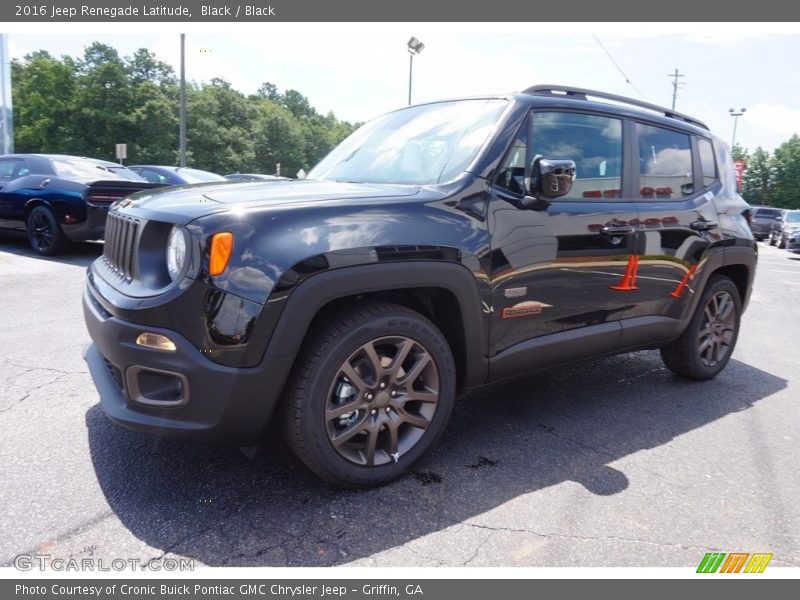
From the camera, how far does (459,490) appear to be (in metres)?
2.78

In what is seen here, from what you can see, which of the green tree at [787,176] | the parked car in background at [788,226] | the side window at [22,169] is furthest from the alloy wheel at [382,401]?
the green tree at [787,176]

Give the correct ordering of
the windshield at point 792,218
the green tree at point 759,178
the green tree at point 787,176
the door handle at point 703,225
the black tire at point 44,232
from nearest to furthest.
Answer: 1. the door handle at point 703,225
2. the black tire at point 44,232
3. the windshield at point 792,218
4. the green tree at point 787,176
5. the green tree at point 759,178

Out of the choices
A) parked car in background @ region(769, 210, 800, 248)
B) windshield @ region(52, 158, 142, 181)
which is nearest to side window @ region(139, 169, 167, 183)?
windshield @ region(52, 158, 142, 181)

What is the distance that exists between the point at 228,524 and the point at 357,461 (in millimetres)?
577

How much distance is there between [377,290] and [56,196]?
24.9 ft

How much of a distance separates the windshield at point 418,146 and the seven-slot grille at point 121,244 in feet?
3.86

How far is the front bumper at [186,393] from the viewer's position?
2.30 metres

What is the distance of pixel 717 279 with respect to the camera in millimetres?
4504

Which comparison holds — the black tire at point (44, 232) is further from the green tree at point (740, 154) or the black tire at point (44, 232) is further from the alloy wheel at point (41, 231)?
the green tree at point (740, 154)

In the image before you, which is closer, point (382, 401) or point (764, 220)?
point (382, 401)

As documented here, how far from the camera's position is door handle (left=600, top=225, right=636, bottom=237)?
3.43 metres

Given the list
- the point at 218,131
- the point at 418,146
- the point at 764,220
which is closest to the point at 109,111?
the point at 218,131

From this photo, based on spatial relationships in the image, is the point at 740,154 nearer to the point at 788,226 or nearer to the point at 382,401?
the point at 788,226
